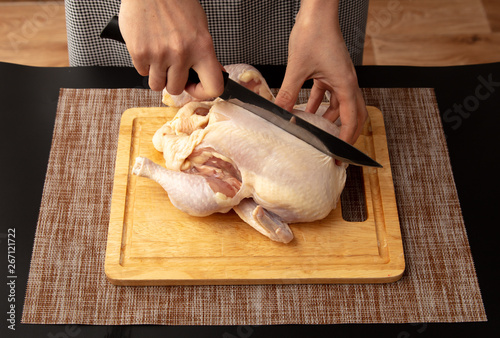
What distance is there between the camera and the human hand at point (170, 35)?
5.06 ft

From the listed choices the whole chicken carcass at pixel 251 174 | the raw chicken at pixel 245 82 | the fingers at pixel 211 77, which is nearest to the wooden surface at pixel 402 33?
the raw chicken at pixel 245 82

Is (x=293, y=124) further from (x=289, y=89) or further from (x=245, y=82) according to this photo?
(x=245, y=82)

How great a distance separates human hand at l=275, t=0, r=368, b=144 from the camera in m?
1.71

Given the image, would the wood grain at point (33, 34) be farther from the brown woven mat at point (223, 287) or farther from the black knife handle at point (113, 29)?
the black knife handle at point (113, 29)

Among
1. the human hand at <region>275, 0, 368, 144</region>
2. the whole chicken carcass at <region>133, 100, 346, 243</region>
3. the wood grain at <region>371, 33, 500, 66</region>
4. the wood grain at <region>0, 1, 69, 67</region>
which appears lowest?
the wood grain at <region>0, 1, 69, 67</region>

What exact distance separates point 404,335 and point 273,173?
0.67m

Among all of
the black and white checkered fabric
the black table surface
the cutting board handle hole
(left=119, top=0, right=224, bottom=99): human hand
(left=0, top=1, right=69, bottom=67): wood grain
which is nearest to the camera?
(left=119, top=0, right=224, bottom=99): human hand

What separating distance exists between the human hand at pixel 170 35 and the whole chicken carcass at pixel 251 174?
22cm

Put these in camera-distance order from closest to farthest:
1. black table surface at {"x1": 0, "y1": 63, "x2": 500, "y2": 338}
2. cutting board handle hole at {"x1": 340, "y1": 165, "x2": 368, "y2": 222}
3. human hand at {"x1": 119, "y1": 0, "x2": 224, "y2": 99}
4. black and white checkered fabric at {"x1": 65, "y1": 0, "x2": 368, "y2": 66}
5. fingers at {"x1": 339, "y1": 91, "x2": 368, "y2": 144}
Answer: human hand at {"x1": 119, "y1": 0, "x2": 224, "y2": 99} < black table surface at {"x1": 0, "y1": 63, "x2": 500, "y2": 338} < fingers at {"x1": 339, "y1": 91, "x2": 368, "y2": 144} < cutting board handle hole at {"x1": 340, "y1": 165, "x2": 368, "y2": 222} < black and white checkered fabric at {"x1": 65, "y1": 0, "x2": 368, "y2": 66}

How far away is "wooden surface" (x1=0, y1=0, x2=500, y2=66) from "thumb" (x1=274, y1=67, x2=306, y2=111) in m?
1.83

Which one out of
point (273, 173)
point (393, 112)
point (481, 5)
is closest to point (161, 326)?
point (273, 173)

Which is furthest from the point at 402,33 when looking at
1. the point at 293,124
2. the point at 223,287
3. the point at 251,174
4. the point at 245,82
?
the point at 223,287

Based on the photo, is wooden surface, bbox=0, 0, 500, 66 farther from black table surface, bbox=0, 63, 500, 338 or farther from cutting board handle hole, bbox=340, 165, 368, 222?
cutting board handle hole, bbox=340, 165, 368, 222

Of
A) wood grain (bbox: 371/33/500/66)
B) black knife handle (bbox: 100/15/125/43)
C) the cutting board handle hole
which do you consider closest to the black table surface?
the cutting board handle hole
